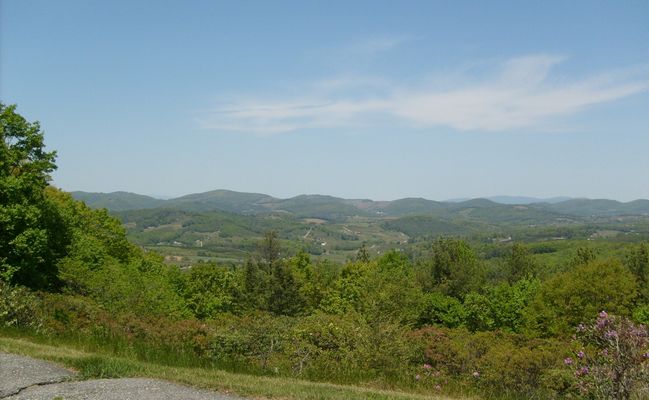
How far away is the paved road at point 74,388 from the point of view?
7445 millimetres

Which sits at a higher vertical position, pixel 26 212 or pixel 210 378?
pixel 26 212

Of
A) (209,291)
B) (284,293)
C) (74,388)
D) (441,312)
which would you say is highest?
(74,388)

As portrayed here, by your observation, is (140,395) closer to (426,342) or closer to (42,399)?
(42,399)

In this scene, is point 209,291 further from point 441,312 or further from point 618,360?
point 618,360

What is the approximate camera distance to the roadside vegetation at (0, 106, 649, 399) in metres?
9.33

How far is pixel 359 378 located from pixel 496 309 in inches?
1698

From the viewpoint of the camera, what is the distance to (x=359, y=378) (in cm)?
1073

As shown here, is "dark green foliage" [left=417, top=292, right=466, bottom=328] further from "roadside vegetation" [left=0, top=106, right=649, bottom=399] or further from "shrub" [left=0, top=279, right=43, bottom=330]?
"shrub" [left=0, top=279, right=43, bottom=330]

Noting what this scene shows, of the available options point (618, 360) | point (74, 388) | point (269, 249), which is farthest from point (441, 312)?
point (74, 388)

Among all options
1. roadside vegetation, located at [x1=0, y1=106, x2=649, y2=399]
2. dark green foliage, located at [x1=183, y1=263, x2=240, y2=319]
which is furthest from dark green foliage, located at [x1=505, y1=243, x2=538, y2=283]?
dark green foliage, located at [x1=183, y1=263, x2=240, y2=319]

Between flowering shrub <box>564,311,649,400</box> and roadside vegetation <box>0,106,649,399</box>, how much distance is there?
0.02m

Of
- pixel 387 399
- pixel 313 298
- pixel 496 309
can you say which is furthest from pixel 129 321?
pixel 313 298

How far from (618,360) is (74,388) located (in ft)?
27.7

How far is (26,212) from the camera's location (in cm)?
2611
